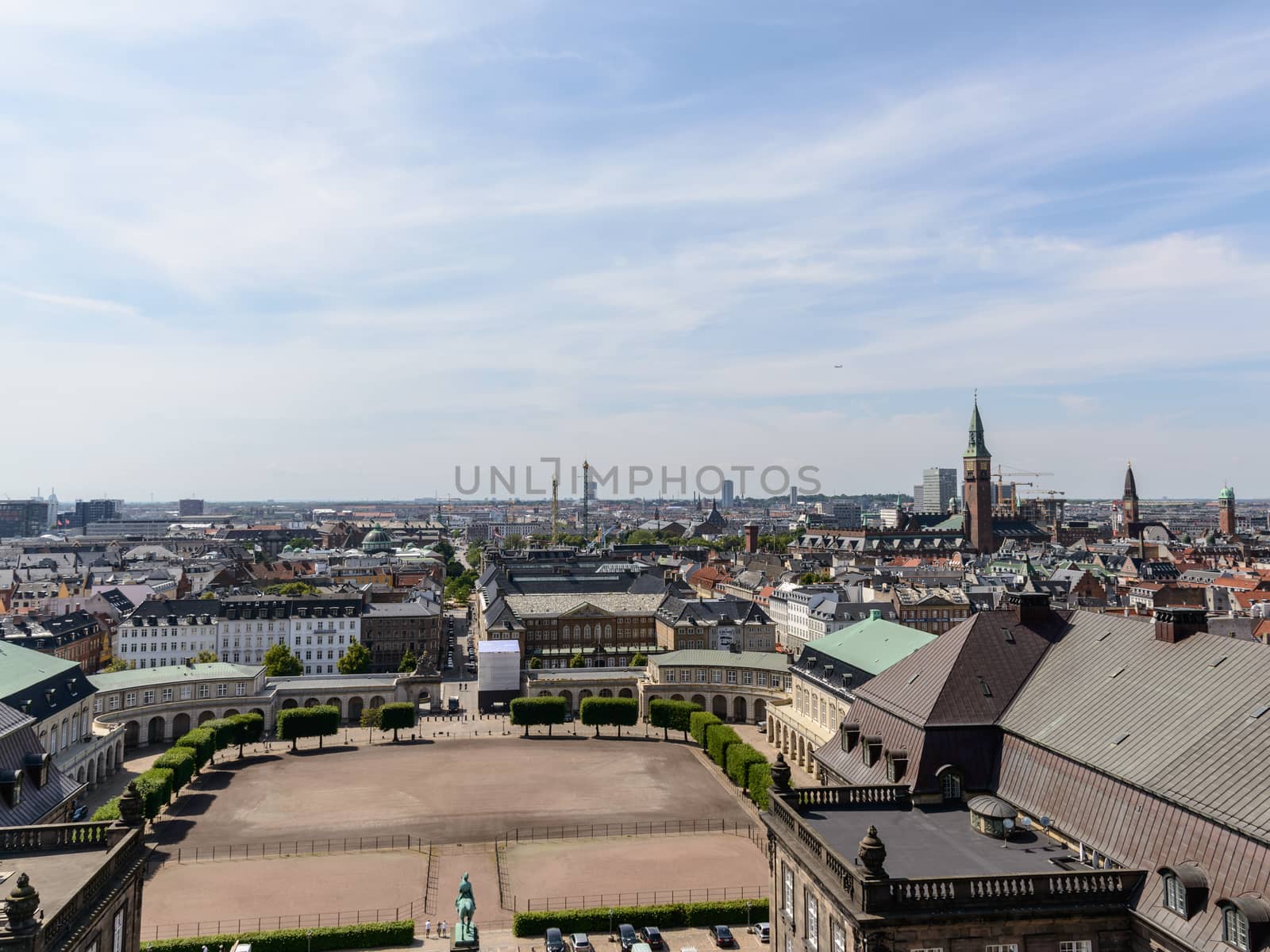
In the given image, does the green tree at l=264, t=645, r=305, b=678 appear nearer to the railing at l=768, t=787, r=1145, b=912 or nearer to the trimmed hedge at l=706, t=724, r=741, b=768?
the trimmed hedge at l=706, t=724, r=741, b=768

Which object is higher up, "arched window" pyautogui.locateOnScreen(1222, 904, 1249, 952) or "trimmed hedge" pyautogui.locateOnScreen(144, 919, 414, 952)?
"arched window" pyautogui.locateOnScreen(1222, 904, 1249, 952)

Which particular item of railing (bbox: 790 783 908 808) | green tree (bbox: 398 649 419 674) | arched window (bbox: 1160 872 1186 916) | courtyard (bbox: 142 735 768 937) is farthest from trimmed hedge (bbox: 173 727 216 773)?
arched window (bbox: 1160 872 1186 916)

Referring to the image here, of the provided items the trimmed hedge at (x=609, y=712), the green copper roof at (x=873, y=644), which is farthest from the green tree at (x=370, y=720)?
the green copper roof at (x=873, y=644)

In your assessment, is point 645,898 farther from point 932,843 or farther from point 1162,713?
point 1162,713

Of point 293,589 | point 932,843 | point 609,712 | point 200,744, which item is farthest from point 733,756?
point 293,589

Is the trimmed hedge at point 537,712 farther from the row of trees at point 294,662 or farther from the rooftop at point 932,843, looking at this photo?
the rooftop at point 932,843

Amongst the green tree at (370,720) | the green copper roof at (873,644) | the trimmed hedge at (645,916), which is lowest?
the green tree at (370,720)
